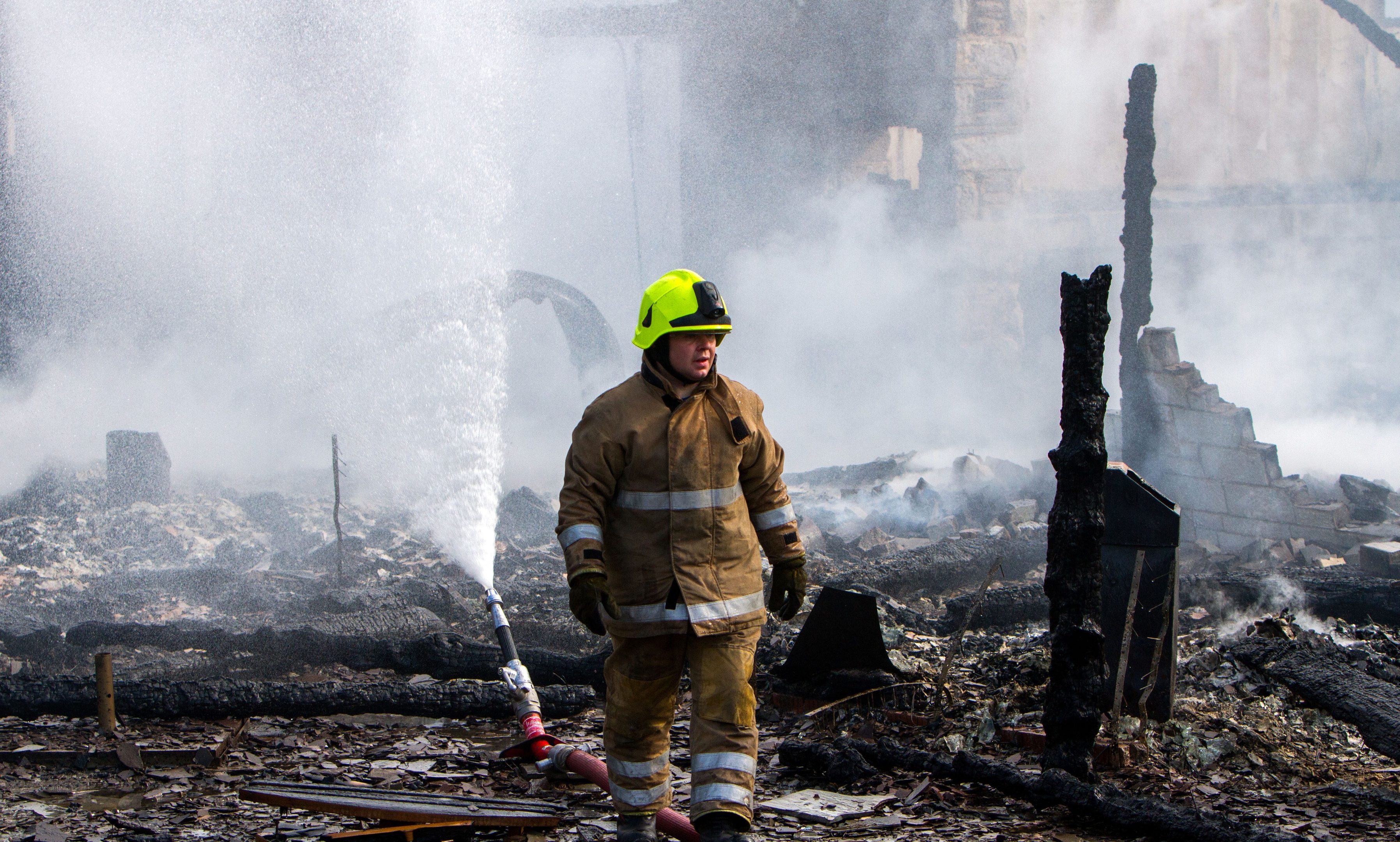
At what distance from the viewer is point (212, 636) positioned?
603 centimetres

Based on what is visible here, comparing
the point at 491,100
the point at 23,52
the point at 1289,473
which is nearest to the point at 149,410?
the point at 23,52

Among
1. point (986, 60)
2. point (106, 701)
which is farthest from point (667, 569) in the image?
point (986, 60)

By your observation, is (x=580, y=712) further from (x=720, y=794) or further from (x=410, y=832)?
(x=720, y=794)

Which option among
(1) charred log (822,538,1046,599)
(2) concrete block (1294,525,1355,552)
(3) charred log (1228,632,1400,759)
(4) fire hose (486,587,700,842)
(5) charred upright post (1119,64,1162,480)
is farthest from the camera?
(5) charred upright post (1119,64,1162,480)

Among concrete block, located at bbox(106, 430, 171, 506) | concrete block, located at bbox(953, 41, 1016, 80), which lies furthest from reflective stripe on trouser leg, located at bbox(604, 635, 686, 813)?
concrete block, located at bbox(953, 41, 1016, 80)

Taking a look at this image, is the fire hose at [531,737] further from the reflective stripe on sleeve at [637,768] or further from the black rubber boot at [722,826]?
the black rubber boot at [722,826]

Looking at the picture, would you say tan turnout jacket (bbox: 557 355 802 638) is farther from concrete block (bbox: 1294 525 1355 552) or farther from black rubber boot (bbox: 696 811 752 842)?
concrete block (bbox: 1294 525 1355 552)

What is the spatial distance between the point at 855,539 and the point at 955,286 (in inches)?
275

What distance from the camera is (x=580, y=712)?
15.2 ft

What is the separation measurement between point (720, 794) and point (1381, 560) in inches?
277

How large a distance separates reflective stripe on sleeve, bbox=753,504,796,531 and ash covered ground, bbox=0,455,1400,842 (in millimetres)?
943

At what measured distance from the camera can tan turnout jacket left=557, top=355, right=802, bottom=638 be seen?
9.35 feet

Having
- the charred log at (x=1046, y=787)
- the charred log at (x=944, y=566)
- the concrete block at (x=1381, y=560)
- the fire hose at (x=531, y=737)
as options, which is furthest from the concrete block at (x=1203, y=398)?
the fire hose at (x=531, y=737)

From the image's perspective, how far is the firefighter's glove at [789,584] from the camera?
3.01 meters
